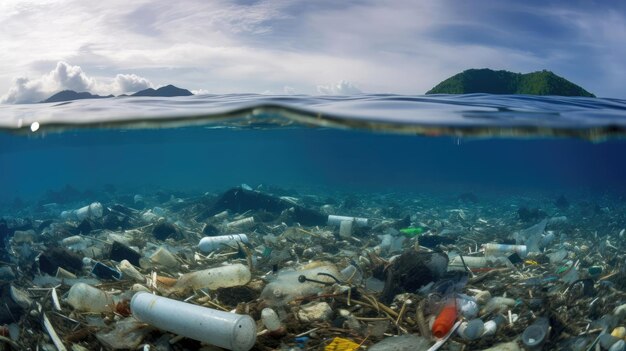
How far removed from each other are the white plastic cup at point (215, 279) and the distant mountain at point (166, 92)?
6965mm

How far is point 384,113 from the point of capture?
816 cm

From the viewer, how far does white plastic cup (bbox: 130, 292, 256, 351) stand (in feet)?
12.7

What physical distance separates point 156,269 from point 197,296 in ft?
6.39

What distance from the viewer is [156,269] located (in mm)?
6969

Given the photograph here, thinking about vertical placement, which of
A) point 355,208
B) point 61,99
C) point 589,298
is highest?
point 61,99

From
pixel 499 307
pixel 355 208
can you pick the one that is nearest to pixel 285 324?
pixel 499 307

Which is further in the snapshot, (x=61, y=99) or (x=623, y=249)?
(x=61, y=99)

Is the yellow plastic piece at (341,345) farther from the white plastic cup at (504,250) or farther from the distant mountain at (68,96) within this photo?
the distant mountain at (68,96)

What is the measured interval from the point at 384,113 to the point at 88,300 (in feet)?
18.4

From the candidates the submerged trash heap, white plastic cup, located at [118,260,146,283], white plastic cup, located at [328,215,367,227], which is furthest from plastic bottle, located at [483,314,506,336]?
white plastic cup, located at [328,215,367,227]

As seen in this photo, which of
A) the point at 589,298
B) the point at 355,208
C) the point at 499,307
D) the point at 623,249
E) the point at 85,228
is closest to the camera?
the point at 499,307

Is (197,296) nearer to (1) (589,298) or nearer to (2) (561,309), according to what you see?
(2) (561,309)

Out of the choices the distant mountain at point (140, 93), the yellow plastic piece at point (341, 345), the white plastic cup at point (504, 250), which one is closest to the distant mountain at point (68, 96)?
the distant mountain at point (140, 93)

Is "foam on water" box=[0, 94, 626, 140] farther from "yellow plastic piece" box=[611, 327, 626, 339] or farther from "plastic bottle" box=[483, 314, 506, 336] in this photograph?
"yellow plastic piece" box=[611, 327, 626, 339]
